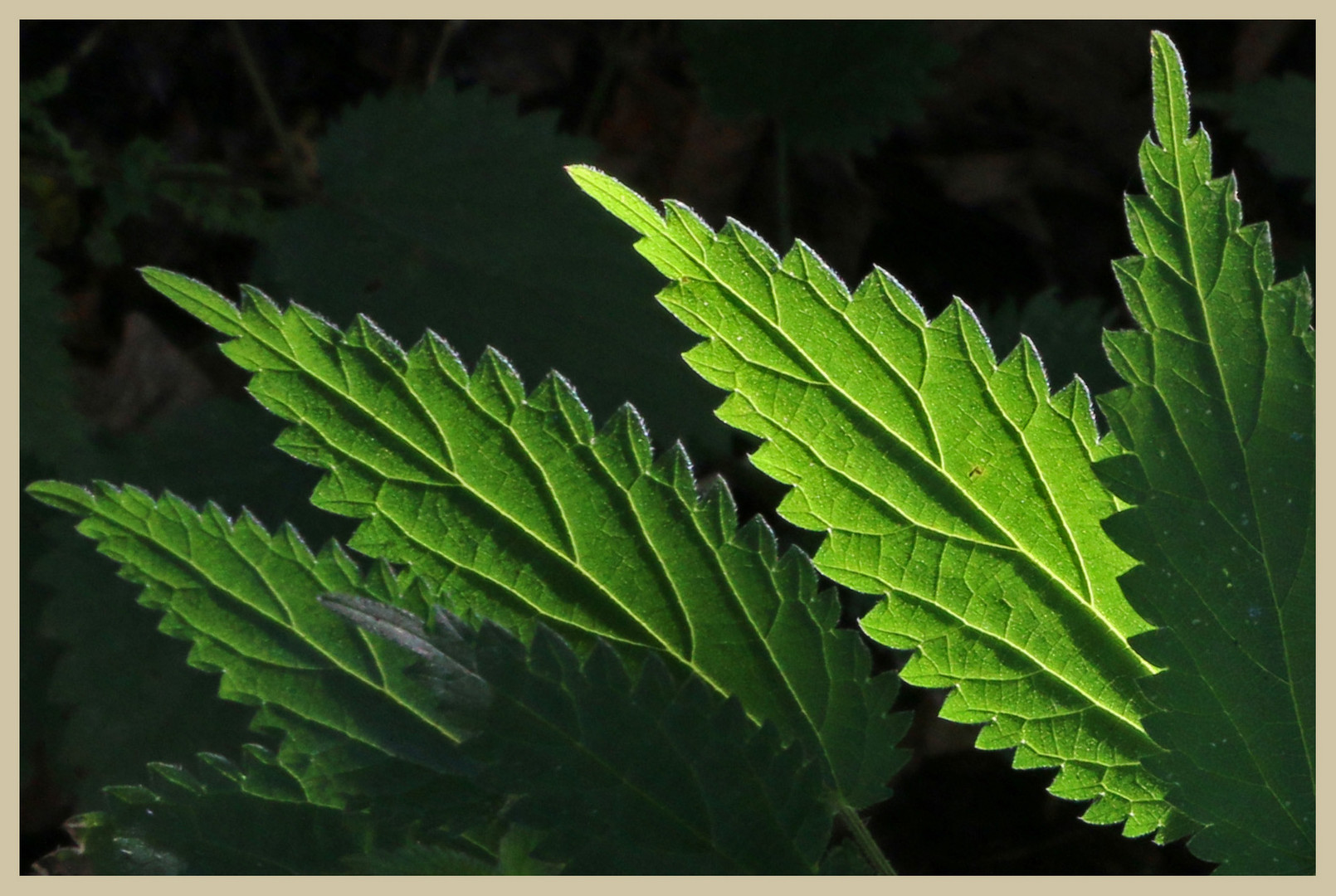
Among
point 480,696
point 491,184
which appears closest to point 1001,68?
point 491,184

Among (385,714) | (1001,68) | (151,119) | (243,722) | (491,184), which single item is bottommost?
(243,722)

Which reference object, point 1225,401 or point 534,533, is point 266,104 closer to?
point 534,533

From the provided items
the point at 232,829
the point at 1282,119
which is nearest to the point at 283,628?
the point at 232,829

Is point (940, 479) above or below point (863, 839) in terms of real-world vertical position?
above

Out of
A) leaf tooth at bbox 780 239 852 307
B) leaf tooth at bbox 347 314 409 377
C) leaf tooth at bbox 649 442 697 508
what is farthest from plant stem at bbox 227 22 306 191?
leaf tooth at bbox 780 239 852 307

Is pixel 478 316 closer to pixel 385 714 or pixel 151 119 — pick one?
pixel 151 119

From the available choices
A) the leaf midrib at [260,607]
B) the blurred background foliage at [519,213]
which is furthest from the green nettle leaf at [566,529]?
the blurred background foliage at [519,213]

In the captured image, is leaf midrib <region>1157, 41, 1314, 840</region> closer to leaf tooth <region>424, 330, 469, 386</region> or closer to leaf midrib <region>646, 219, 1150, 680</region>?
leaf midrib <region>646, 219, 1150, 680</region>
